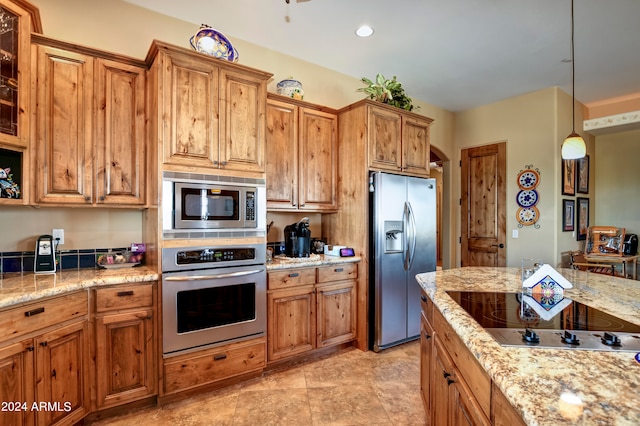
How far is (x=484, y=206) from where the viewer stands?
189 inches

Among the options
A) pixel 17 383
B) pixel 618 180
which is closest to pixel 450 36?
pixel 17 383

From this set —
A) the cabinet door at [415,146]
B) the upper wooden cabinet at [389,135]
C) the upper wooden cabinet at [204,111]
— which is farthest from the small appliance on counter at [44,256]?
the cabinet door at [415,146]

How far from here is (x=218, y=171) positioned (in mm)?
2410

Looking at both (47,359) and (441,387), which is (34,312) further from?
(441,387)

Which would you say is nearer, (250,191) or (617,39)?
(250,191)

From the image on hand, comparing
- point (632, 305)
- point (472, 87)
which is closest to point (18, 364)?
point (632, 305)

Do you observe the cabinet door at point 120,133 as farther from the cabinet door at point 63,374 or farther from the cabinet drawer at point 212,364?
the cabinet drawer at point 212,364

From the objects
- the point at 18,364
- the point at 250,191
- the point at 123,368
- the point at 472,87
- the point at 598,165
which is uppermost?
the point at 472,87

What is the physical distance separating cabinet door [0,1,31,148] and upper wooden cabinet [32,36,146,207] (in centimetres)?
8

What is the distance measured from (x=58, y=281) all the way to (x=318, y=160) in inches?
90.7

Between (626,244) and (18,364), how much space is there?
22.3 feet

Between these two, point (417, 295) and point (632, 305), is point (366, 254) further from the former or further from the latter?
point (632, 305)

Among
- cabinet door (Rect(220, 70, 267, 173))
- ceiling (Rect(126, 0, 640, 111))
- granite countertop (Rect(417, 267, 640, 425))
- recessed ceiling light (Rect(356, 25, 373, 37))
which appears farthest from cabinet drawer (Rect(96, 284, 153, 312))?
recessed ceiling light (Rect(356, 25, 373, 37))

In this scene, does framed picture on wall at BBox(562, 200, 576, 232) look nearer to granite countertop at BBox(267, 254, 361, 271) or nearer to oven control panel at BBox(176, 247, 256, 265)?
granite countertop at BBox(267, 254, 361, 271)
